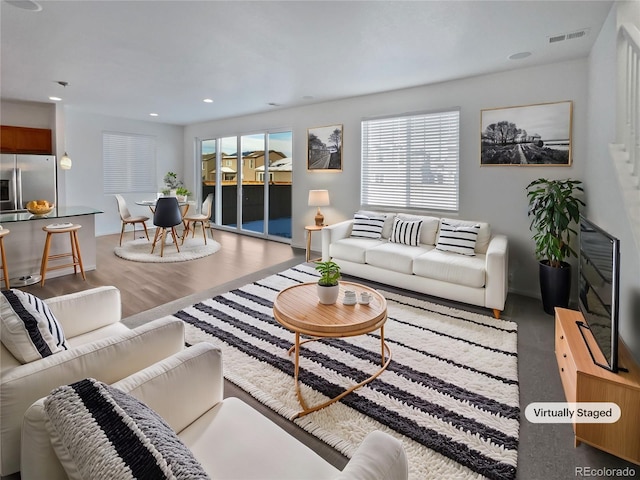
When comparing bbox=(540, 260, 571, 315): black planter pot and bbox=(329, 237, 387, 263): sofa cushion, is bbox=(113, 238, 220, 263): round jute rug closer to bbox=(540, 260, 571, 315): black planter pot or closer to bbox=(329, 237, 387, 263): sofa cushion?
bbox=(329, 237, 387, 263): sofa cushion

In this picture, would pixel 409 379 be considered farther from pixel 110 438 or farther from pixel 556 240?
pixel 556 240

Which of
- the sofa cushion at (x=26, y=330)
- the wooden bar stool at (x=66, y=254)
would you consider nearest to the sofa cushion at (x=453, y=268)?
the sofa cushion at (x=26, y=330)

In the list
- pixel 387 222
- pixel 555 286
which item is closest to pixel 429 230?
pixel 387 222

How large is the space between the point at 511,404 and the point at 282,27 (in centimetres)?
327

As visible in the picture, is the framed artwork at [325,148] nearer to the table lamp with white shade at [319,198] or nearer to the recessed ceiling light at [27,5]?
the table lamp with white shade at [319,198]

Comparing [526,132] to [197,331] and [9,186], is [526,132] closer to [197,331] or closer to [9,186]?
[197,331]

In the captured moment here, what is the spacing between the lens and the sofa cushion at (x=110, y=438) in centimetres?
74

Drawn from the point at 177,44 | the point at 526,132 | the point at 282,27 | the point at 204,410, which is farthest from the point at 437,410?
the point at 177,44

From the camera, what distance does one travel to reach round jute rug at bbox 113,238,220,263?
5.48 m

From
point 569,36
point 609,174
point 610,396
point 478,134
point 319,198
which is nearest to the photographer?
point 610,396

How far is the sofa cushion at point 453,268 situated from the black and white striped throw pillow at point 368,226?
910 millimetres

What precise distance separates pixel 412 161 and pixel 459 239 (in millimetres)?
1490

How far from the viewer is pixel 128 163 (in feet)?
26.0

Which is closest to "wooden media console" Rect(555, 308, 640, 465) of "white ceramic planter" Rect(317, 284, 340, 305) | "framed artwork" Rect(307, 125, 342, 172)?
"white ceramic planter" Rect(317, 284, 340, 305)
